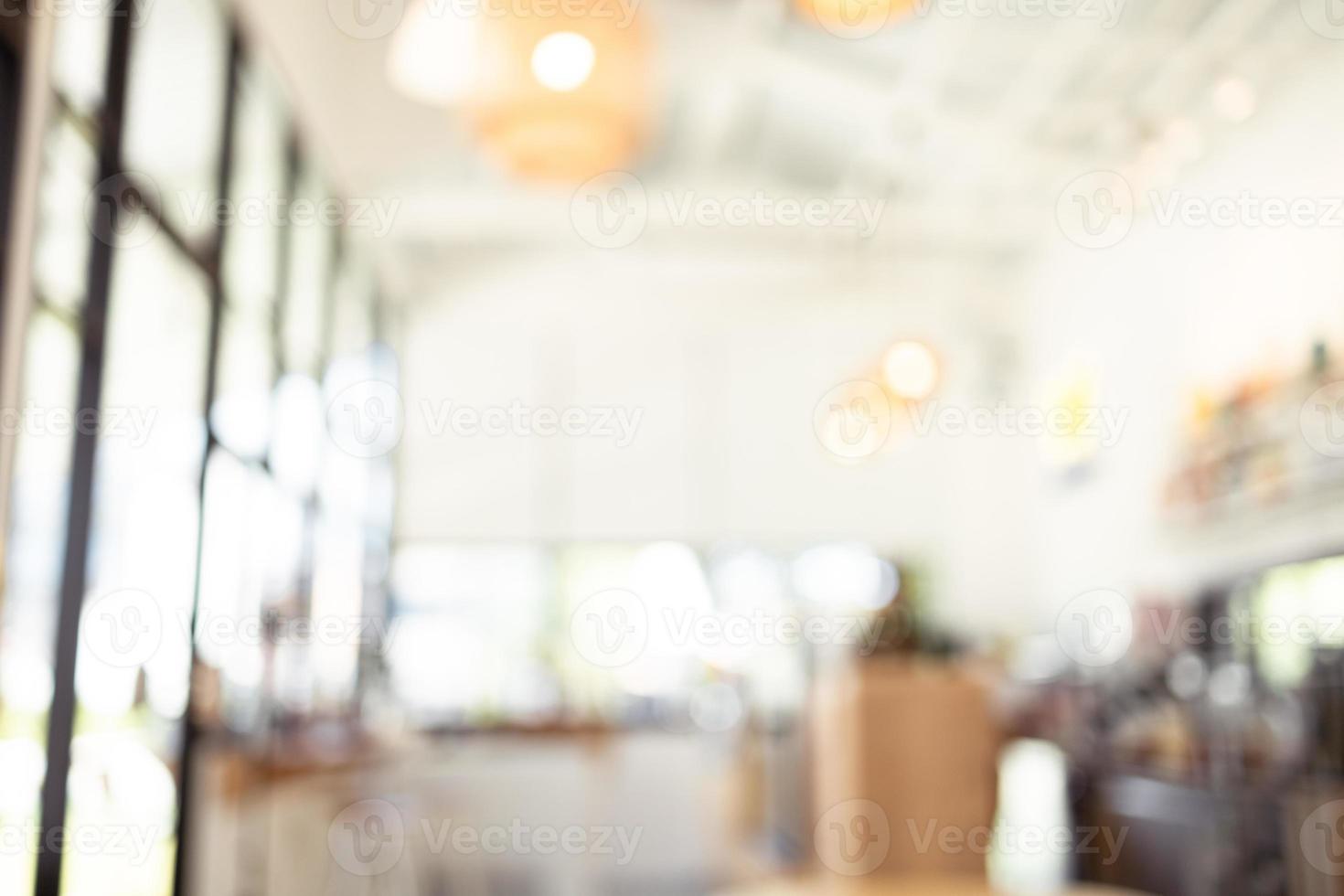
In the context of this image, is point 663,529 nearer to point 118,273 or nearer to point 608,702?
point 608,702

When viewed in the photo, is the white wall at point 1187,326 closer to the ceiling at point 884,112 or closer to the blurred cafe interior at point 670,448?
the blurred cafe interior at point 670,448

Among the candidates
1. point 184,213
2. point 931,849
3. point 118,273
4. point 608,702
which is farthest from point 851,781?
point 608,702

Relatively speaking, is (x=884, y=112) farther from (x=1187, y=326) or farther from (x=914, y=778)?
(x=914, y=778)

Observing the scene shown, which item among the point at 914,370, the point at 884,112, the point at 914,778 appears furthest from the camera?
the point at 884,112

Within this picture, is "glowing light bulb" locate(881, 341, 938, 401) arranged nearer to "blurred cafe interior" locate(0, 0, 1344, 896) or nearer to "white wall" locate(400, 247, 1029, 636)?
"blurred cafe interior" locate(0, 0, 1344, 896)

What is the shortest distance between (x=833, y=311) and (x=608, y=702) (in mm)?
3545

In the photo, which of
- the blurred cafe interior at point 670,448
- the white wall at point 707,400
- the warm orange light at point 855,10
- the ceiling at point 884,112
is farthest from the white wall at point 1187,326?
the warm orange light at point 855,10

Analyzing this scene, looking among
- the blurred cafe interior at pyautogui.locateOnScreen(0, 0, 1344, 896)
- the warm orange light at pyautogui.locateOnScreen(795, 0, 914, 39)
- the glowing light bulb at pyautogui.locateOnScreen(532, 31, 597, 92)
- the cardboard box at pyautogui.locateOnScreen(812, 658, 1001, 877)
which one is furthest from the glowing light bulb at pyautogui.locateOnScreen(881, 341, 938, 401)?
the cardboard box at pyautogui.locateOnScreen(812, 658, 1001, 877)

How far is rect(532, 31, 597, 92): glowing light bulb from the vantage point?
2.40 meters

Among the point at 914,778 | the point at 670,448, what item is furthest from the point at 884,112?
the point at 914,778

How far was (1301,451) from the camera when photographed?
4.95 meters

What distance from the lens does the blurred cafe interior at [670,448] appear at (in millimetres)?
2990

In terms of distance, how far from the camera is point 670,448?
367 inches

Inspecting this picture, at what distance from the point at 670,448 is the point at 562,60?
695 centimetres
